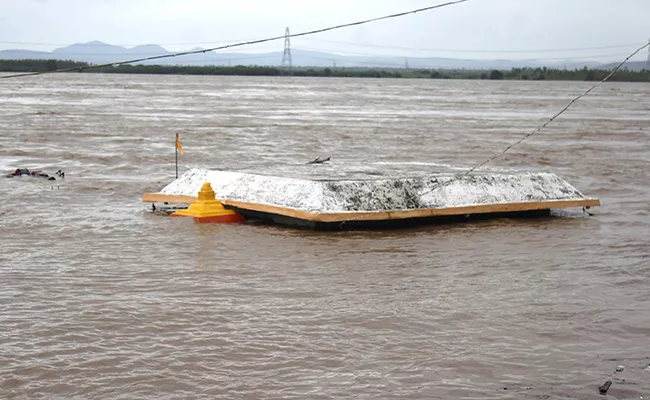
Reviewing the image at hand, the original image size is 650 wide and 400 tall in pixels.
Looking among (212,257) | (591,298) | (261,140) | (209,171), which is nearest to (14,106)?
(261,140)

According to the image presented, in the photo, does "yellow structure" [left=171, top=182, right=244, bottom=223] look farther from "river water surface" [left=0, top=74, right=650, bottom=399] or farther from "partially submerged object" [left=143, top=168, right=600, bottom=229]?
"river water surface" [left=0, top=74, right=650, bottom=399]

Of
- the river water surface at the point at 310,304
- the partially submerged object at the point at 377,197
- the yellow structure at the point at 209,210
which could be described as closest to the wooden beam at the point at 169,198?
the partially submerged object at the point at 377,197

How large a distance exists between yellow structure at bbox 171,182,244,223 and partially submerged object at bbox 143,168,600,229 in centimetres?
10

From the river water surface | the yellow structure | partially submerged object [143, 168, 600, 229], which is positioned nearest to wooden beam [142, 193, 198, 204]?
partially submerged object [143, 168, 600, 229]

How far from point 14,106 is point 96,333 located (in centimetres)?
4015

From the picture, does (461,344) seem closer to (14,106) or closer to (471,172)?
(471,172)

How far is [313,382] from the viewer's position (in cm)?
589

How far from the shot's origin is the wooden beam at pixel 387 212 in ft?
35.4

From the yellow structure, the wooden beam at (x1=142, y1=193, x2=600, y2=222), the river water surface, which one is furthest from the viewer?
the yellow structure

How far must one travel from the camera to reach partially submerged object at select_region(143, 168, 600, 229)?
1095cm

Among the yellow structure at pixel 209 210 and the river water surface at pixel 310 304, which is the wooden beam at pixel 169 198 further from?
the yellow structure at pixel 209 210

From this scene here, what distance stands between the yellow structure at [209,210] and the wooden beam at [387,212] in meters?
0.11

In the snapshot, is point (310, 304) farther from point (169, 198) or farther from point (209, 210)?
point (169, 198)

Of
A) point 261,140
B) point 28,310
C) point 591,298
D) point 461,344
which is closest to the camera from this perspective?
point 461,344
